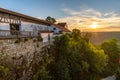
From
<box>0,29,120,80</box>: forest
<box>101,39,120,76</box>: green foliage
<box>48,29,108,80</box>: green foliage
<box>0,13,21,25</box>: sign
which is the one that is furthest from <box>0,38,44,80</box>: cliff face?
<box>101,39,120,76</box>: green foliage

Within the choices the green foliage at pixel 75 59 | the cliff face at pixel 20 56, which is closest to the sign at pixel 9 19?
the cliff face at pixel 20 56

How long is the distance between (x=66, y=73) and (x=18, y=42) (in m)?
9.39

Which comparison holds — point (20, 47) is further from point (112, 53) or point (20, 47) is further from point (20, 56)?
point (112, 53)

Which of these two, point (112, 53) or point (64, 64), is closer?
point (64, 64)

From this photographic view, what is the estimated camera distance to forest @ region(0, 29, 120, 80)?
20894mm

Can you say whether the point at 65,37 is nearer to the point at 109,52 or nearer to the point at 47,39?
the point at 47,39

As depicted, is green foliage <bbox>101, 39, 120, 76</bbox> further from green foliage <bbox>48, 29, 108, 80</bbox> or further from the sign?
the sign

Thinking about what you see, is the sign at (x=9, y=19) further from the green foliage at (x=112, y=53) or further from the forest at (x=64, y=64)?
the green foliage at (x=112, y=53)

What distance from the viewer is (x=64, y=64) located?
2839cm

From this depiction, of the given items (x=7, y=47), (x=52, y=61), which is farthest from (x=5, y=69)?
(x=52, y=61)

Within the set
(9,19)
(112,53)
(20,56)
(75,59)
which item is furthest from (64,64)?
(112,53)

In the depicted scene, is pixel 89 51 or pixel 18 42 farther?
pixel 89 51

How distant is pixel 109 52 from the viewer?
4628 centimetres

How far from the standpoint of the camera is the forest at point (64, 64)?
68.5ft
